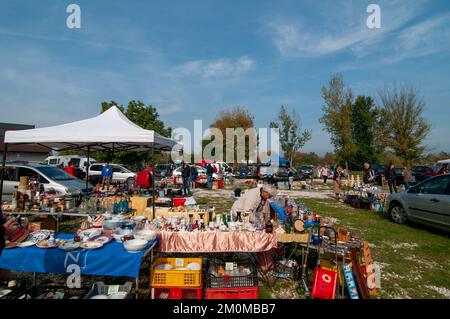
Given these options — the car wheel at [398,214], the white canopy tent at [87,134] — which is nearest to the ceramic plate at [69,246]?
the white canopy tent at [87,134]

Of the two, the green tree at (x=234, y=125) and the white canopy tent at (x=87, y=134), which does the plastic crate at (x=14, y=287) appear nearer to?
the white canopy tent at (x=87, y=134)

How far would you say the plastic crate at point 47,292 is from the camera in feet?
9.05

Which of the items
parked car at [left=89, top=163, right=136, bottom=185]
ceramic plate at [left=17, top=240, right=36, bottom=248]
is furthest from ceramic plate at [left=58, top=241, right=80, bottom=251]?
parked car at [left=89, top=163, right=136, bottom=185]

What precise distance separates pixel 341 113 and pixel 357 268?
81.9 feet

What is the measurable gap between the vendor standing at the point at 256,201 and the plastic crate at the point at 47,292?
8.60 feet

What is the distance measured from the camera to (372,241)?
6.09 m

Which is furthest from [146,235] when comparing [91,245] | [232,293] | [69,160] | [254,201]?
[69,160]

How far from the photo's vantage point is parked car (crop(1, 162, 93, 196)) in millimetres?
7901

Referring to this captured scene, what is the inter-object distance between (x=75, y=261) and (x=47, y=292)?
0.61m

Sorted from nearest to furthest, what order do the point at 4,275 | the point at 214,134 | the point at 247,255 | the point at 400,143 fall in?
1. the point at 4,275
2. the point at 247,255
3. the point at 400,143
4. the point at 214,134

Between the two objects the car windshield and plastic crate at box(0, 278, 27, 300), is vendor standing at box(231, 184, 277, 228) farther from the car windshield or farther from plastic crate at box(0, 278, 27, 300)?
the car windshield

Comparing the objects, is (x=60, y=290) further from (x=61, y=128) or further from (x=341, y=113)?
(x=341, y=113)

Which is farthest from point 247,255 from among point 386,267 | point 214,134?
point 214,134

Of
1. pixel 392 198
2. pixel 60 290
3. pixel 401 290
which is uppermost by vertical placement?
pixel 392 198
